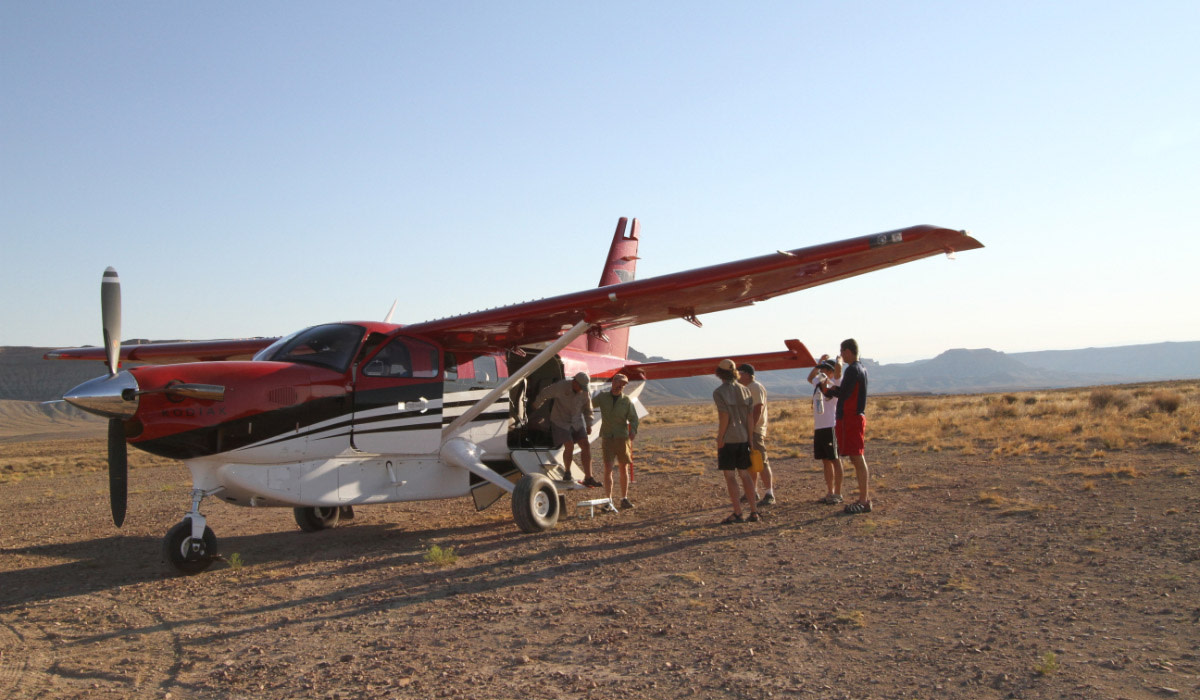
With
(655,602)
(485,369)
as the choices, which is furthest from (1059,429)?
(655,602)

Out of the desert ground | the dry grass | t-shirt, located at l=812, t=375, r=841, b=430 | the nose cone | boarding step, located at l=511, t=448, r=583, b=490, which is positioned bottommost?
the dry grass

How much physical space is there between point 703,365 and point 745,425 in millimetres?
3561

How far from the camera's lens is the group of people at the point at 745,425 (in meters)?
8.37

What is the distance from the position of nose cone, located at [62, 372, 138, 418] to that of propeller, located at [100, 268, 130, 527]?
213 millimetres

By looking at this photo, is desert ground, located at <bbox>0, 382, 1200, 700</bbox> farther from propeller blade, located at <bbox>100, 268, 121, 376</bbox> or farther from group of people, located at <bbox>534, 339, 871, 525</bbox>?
propeller blade, located at <bbox>100, 268, 121, 376</bbox>

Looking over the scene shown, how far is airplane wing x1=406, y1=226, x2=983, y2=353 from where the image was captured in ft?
24.4

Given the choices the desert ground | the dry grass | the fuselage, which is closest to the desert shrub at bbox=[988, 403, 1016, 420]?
the dry grass

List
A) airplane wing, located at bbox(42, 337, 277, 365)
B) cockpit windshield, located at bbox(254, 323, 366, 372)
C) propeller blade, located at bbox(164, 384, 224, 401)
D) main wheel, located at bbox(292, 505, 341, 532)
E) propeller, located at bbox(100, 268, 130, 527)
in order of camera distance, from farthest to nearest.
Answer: airplane wing, located at bbox(42, 337, 277, 365)
main wheel, located at bbox(292, 505, 341, 532)
cockpit windshield, located at bbox(254, 323, 366, 372)
propeller, located at bbox(100, 268, 130, 527)
propeller blade, located at bbox(164, 384, 224, 401)

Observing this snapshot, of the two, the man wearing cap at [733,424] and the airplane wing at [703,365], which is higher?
the airplane wing at [703,365]

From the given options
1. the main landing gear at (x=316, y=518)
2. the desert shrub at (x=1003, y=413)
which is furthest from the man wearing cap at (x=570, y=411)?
the desert shrub at (x=1003, y=413)

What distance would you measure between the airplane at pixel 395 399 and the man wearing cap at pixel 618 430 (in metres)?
0.57

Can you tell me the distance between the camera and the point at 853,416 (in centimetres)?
866

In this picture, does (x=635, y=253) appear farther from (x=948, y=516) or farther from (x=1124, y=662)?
(x=1124, y=662)

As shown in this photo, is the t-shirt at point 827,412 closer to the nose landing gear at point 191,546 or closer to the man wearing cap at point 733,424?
the man wearing cap at point 733,424
